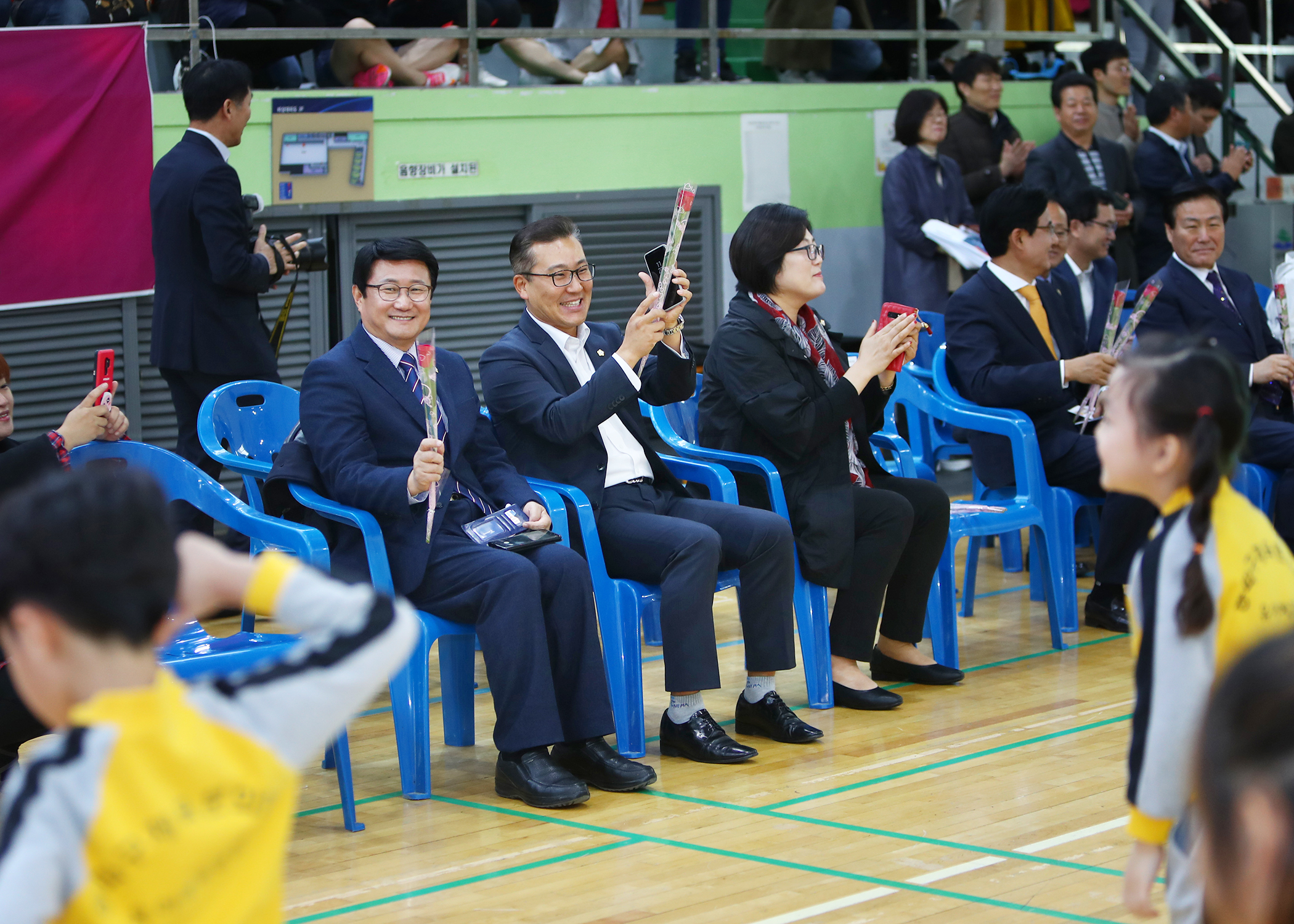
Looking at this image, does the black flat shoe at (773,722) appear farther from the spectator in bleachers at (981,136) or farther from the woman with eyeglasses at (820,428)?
the spectator in bleachers at (981,136)

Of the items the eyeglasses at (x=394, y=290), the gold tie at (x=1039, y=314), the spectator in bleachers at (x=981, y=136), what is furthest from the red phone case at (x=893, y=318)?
the spectator in bleachers at (x=981, y=136)

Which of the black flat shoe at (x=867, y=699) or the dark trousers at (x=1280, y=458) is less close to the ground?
the dark trousers at (x=1280, y=458)

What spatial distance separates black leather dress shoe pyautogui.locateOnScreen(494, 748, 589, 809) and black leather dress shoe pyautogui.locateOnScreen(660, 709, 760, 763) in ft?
1.16

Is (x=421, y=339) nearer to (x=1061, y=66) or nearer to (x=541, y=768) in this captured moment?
(x=541, y=768)

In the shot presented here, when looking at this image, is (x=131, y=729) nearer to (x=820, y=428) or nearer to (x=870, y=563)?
(x=820, y=428)

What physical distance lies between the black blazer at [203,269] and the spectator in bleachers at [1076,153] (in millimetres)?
3843

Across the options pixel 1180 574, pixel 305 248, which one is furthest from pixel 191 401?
pixel 1180 574

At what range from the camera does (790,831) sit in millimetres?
3215

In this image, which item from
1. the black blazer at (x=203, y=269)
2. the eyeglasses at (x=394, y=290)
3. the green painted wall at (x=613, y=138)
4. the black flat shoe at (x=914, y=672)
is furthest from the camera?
the green painted wall at (x=613, y=138)

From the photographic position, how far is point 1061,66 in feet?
27.3

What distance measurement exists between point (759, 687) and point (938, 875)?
3.45 ft

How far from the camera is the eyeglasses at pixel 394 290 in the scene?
3.65 metres

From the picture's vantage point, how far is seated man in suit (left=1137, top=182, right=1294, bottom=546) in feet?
17.0

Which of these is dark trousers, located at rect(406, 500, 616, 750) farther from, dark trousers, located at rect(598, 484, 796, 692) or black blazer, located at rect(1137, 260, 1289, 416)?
black blazer, located at rect(1137, 260, 1289, 416)
